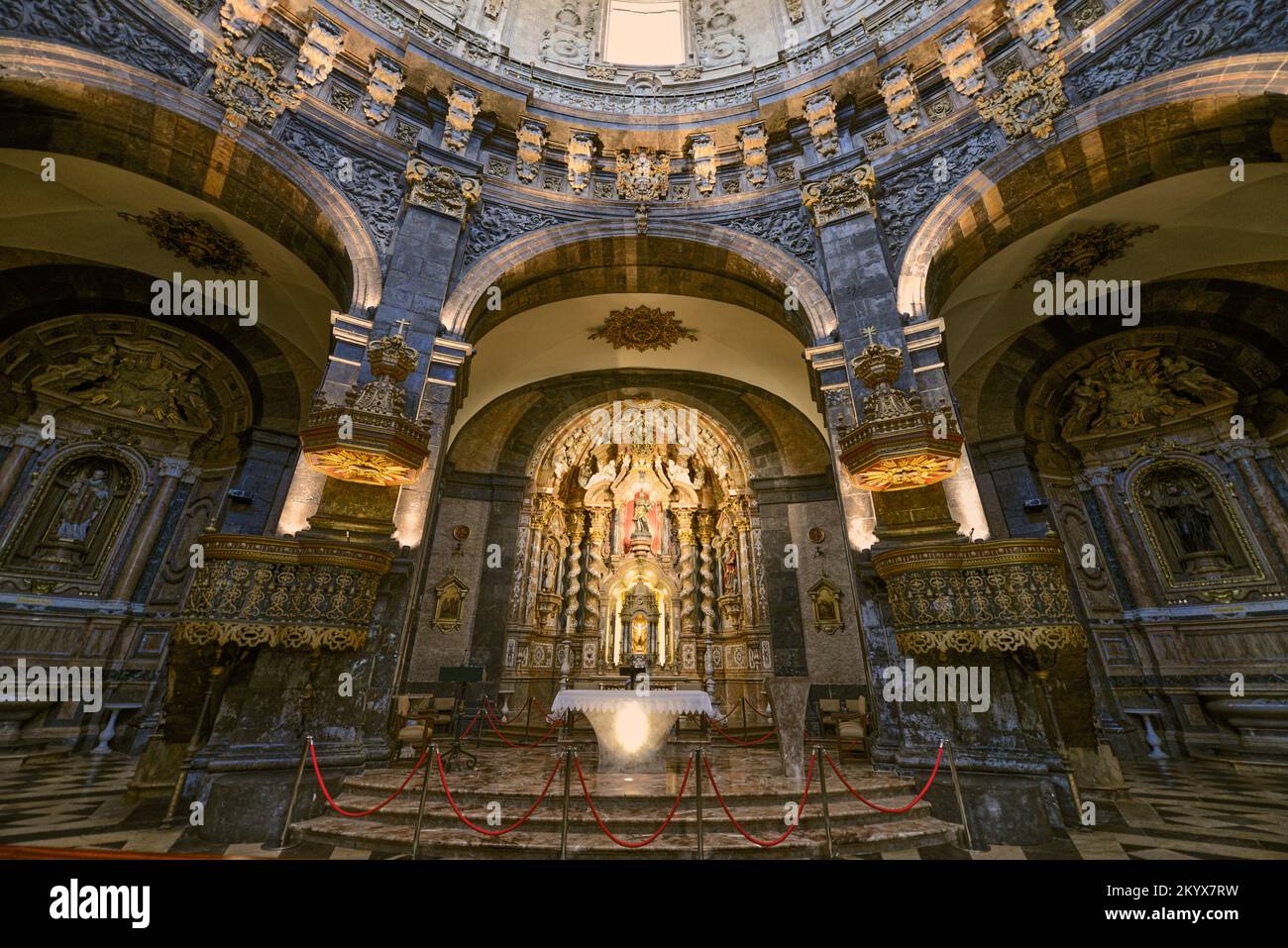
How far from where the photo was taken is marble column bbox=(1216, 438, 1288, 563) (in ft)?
28.7

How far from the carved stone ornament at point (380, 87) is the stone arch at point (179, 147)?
1559mm

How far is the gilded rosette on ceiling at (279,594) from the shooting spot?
486 cm

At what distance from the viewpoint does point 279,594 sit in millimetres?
5113

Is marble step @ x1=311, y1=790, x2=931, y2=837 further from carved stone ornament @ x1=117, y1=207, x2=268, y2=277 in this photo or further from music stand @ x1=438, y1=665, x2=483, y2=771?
carved stone ornament @ x1=117, y1=207, x2=268, y2=277

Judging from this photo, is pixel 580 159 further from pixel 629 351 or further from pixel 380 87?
pixel 629 351

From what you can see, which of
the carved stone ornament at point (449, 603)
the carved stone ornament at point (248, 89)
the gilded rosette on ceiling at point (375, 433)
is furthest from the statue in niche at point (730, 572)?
the carved stone ornament at point (248, 89)

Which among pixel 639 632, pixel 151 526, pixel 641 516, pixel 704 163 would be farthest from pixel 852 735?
pixel 151 526

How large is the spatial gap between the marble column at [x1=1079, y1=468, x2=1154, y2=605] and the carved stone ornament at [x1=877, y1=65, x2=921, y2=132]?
7.94 meters

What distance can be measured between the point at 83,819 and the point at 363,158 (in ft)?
28.4

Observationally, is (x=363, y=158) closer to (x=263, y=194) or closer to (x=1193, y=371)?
(x=263, y=194)

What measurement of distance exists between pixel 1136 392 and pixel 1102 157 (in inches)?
222

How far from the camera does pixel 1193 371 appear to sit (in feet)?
32.1
